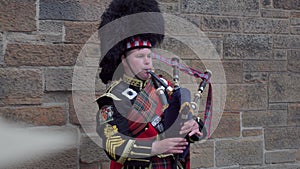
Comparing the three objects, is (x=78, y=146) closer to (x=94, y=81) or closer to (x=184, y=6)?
(x=94, y=81)

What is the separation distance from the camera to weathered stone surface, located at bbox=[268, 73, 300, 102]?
358 cm

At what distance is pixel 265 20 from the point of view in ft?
11.7

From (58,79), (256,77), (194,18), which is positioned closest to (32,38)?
(58,79)

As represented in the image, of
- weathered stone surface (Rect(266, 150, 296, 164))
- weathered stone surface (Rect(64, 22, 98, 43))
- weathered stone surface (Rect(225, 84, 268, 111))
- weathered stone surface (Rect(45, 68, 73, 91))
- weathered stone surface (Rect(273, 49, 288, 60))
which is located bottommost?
weathered stone surface (Rect(266, 150, 296, 164))

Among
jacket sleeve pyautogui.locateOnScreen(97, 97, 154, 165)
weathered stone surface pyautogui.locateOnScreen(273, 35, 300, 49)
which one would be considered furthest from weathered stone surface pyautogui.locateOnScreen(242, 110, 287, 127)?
jacket sleeve pyautogui.locateOnScreen(97, 97, 154, 165)

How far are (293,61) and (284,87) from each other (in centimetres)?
23

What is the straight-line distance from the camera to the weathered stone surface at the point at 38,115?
2801mm

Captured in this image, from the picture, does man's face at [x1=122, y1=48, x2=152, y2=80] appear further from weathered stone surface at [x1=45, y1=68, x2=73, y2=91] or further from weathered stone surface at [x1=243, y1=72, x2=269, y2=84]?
weathered stone surface at [x1=243, y1=72, x2=269, y2=84]

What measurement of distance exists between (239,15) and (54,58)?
57.7 inches

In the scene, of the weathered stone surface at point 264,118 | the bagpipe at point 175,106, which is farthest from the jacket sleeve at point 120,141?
the weathered stone surface at point 264,118

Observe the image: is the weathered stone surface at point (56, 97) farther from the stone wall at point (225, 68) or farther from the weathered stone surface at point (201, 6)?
the weathered stone surface at point (201, 6)

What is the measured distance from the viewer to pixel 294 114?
12.0 feet

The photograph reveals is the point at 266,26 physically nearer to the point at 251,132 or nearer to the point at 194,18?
the point at 194,18

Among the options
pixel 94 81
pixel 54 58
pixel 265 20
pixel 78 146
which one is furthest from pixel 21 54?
pixel 265 20
